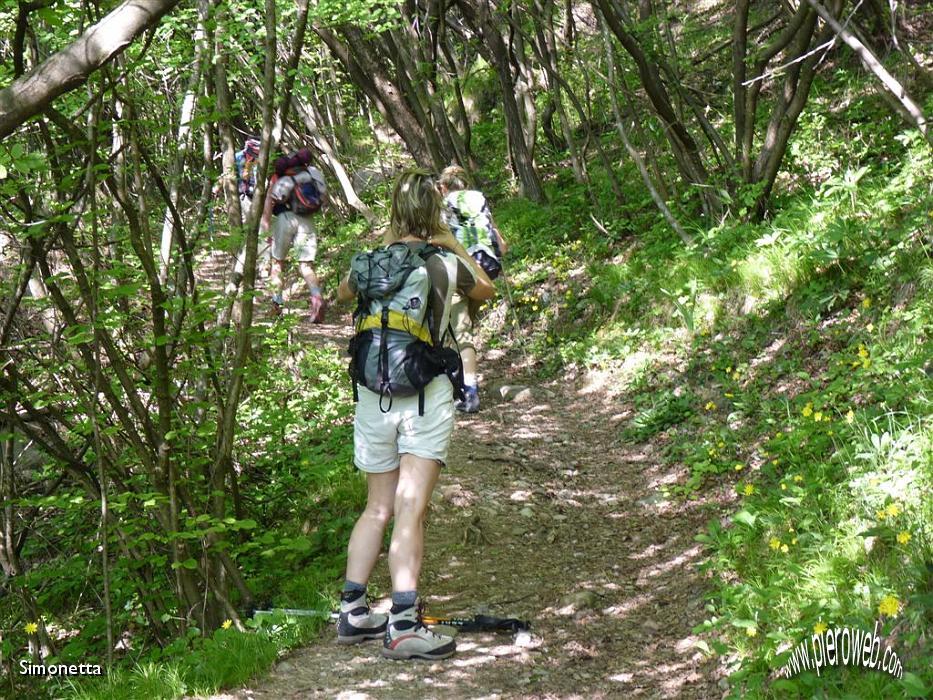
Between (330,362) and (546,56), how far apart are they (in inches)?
187

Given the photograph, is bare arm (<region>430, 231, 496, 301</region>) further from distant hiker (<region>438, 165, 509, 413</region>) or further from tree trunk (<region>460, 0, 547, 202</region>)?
tree trunk (<region>460, 0, 547, 202</region>)

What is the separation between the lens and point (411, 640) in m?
3.71

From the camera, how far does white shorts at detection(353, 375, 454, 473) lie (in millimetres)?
3771

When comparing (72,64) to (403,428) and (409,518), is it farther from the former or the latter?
(409,518)

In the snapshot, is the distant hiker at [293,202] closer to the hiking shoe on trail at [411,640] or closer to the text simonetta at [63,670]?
the text simonetta at [63,670]

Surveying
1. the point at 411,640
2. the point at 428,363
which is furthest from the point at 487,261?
the point at 411,640

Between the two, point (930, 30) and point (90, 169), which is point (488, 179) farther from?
point (90, 169)

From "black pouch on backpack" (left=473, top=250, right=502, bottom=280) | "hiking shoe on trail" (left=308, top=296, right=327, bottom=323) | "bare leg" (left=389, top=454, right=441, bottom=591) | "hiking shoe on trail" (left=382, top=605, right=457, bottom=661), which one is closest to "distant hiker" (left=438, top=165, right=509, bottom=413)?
"black pouch on backpack" (left=473, top=250, right=502, bottom=280)

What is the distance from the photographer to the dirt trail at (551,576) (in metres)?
3.62

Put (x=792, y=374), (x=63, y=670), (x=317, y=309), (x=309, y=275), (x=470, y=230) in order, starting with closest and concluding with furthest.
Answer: (x=63, y=670), (x=792, y=374), (x=470, y=230), (x=309, y=275), (x=317, y=309)

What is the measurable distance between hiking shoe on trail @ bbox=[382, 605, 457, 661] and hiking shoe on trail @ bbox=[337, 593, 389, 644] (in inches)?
7.7

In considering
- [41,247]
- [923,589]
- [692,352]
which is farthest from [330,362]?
[923,589]

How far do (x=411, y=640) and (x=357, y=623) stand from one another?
33 cm

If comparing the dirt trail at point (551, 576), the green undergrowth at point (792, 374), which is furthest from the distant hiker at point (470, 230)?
the green undergrowth at point (792, 374)
